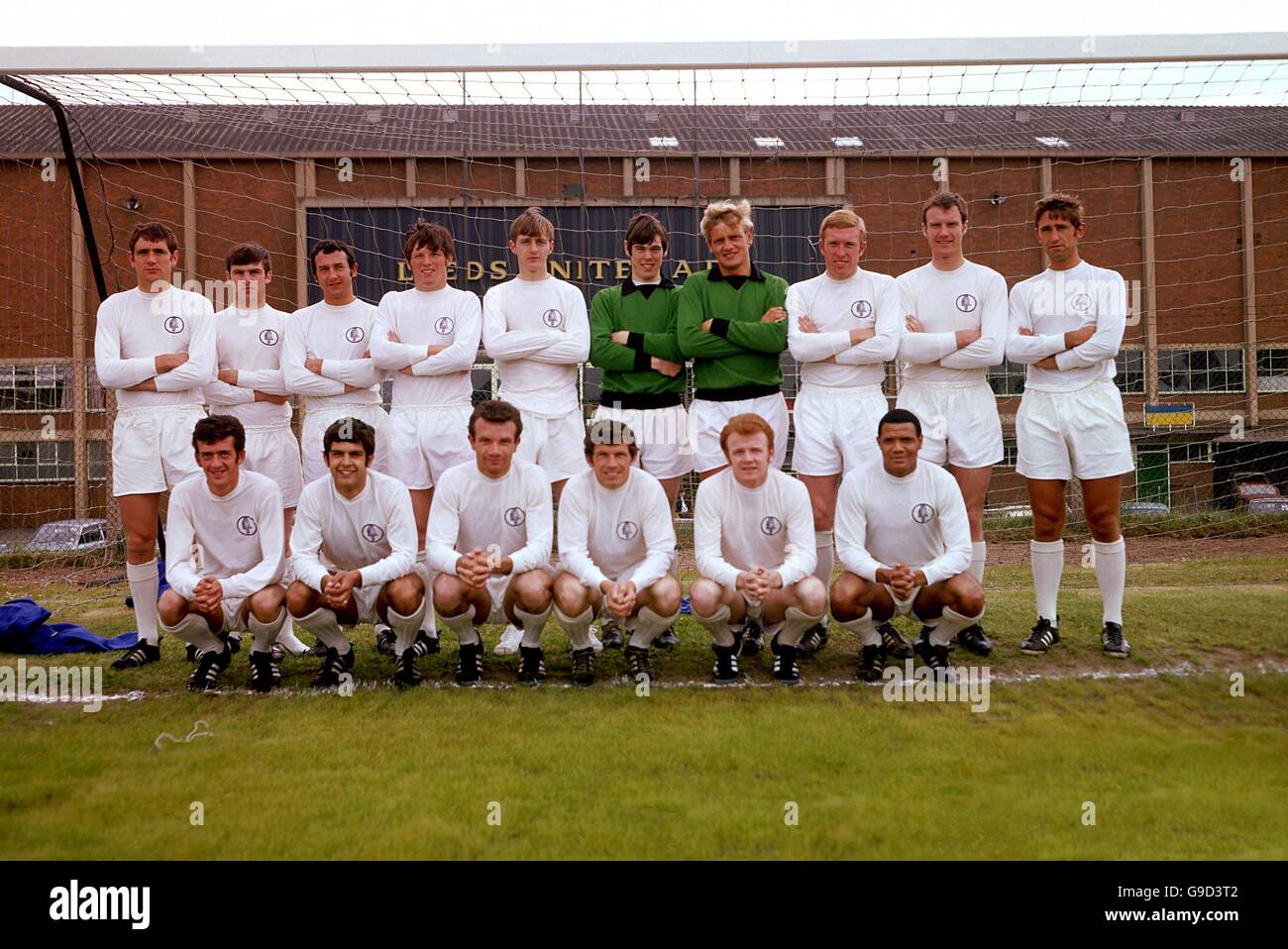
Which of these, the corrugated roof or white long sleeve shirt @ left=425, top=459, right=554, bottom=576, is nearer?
white long sleeve shirt @ left=425, top=459, right=554, bottom=576

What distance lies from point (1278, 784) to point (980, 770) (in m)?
0.92

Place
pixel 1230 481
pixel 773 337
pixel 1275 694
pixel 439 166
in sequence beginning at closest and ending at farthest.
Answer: pixel 1275 694 → pixel 773 337 → pixel 1230 481 → pixel 439 166

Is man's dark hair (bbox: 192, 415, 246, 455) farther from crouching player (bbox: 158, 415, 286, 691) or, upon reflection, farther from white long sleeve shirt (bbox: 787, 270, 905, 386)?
white long sleeve shirt (bbox: 787, 270, 905, 386)

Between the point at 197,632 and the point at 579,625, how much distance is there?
1798 millimetres

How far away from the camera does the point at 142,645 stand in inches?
214

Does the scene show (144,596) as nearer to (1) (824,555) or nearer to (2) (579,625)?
(2) (579,625)

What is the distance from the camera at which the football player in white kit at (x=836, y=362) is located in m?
5.20

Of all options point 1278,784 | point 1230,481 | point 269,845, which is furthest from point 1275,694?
point 1230,481

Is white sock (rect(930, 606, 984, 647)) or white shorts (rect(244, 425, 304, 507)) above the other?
white shorts (rect(244, 425, 304, 507))

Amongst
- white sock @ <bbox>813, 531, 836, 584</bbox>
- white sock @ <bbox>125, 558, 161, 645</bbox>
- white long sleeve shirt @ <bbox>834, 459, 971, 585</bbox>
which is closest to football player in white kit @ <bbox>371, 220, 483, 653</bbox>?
white sock @ <bbox>125, 558, 161, 645</bbox>

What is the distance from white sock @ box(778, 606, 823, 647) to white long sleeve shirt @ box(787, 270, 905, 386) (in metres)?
1.35

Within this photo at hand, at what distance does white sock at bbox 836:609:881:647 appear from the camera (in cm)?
471

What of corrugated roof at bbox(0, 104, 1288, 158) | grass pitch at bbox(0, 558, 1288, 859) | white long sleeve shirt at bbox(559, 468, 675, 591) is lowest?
Result: grass pitch at bbox(0, 558, 1288, 859)

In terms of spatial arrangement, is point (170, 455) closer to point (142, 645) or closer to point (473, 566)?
point (142, 645)
